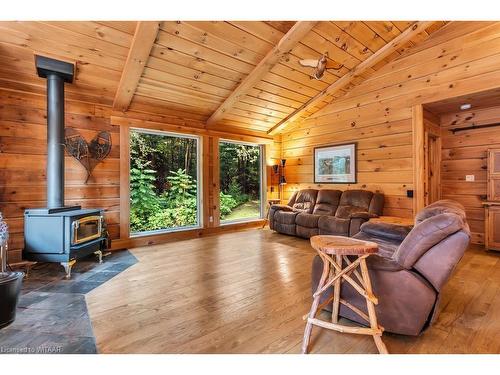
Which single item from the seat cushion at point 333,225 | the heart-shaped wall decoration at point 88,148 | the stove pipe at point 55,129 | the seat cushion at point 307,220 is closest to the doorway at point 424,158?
the seat cushion at point 333,225

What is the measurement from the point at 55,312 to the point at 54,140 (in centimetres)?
208

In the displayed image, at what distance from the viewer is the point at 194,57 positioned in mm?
3439

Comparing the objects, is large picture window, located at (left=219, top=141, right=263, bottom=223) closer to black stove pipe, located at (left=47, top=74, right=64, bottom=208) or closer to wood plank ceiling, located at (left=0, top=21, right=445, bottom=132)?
wood plank ceiling, located at (left=0, top=21, right=445, bottom=132)

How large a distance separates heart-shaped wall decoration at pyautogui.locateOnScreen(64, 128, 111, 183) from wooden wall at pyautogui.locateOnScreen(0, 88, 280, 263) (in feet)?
0.25

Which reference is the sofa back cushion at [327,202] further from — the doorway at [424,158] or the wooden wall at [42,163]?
the wooden wall at [42,163]

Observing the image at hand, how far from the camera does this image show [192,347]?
164 cm

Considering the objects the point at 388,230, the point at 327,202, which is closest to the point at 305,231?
the point at 327,202

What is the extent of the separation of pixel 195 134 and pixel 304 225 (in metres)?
2.76

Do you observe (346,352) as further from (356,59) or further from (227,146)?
(227,146)

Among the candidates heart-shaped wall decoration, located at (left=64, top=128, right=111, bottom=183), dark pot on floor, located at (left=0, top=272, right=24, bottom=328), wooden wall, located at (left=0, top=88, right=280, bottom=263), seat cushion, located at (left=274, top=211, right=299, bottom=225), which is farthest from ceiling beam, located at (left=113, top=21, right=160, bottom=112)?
seat cushion, located at (left=274, top=211, right=299, bottom=225)

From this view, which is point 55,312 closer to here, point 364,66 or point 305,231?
point 305,231

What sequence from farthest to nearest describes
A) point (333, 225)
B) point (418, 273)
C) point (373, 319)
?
1. point (333, 225)
2. point (418, 273)
3. point (373, 319)
